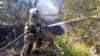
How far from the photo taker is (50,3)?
36.7 feet

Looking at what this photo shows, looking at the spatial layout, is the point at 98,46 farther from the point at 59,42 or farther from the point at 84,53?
the point at 59,42

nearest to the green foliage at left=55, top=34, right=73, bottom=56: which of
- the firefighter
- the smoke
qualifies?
the firefighter

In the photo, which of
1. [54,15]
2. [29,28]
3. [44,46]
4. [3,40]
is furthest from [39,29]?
[54,15]

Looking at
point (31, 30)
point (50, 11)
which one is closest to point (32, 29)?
point (31, 30)

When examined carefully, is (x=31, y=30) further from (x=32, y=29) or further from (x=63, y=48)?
(x=63, y=48)

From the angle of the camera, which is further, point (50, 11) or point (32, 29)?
point (50, 11)

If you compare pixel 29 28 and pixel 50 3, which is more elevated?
pixel 50 3

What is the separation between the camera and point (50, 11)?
1174 cm

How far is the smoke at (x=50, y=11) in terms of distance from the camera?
1040 cm

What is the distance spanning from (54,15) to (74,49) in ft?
14.0

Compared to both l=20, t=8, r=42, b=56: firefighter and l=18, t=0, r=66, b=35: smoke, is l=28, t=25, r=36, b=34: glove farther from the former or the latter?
l=18, t=0, r=66, b=35: smoke

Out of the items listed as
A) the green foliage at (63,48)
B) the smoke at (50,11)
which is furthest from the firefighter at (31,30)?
the smoke at (50,11)

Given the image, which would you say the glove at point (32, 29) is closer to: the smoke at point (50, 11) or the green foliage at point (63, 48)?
the green foliage at point (63, 48)

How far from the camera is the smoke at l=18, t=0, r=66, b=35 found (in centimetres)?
1040
